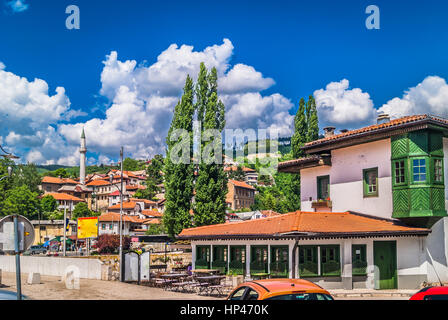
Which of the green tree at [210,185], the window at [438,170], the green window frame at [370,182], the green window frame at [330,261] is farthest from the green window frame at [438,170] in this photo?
the green tree at [210,185]

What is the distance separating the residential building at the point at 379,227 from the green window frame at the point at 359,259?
52mm

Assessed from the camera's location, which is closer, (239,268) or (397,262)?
(397,262)

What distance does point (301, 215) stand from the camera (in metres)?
26.7

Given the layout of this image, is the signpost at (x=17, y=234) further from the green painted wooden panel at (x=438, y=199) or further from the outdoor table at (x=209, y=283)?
the green painted wooden panel at (x=438, y=199)

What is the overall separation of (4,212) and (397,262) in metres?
90.0

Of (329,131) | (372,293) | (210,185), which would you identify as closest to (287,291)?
(372,293)

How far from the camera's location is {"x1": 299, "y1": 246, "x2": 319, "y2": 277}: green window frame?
25.5 meters

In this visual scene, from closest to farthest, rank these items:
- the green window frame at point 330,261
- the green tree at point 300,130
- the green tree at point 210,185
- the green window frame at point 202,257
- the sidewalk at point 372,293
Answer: the sidewalk at point 372,293 < the green window frame at point 330,261 < the green window frame at point 202,257 < the green tree at point 210,185 < the green tree at point 300,130

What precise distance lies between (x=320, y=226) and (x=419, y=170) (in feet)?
19.4

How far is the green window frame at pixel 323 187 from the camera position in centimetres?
3139
